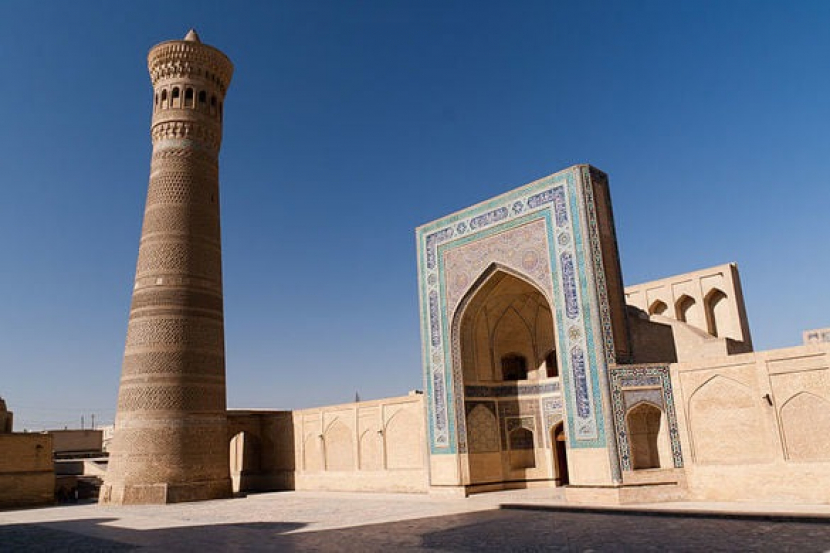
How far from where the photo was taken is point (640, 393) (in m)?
10.8

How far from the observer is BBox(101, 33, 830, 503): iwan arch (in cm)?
1006

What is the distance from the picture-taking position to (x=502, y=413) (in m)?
14.1

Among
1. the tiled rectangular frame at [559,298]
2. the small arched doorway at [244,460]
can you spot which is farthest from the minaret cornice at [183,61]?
the small arched doorway at [244,460]

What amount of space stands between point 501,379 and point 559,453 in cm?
204

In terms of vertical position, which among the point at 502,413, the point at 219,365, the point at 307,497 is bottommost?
the point at 307,497

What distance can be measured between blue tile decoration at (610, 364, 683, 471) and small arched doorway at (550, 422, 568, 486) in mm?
3412

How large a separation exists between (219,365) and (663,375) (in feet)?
36.3

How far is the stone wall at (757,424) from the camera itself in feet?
29.9

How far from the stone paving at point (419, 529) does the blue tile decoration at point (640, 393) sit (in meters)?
1.25

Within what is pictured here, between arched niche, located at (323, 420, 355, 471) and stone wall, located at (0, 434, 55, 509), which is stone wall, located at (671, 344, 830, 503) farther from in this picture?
stone wall, located at (0, 434, 55, 509)

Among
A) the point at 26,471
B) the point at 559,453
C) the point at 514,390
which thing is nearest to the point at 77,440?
the point at 26,471

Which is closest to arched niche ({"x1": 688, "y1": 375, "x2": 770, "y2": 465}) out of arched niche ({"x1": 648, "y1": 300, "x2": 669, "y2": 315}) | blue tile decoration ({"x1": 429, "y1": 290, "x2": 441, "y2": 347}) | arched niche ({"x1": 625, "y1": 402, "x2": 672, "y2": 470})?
arched niche ({"x1": 625, "y1": 402, "x2": 672, "y2": 470})

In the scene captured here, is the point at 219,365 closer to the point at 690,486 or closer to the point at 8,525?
the point at 8,525

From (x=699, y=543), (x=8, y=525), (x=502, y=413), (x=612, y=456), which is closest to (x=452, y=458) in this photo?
(x=502, y=413)
